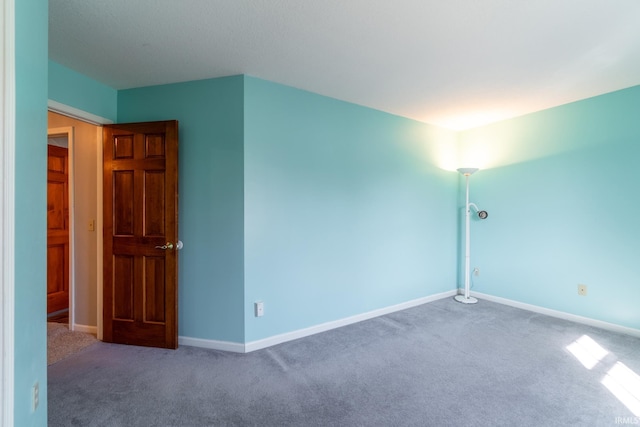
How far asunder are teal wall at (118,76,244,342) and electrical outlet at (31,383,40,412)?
1229mm

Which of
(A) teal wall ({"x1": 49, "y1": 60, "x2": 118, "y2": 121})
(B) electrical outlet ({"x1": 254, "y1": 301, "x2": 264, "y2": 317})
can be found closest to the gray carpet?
(B) electrical outlet ({"x1": 254, "y1": 301, "x2": 264, "y2": 317})

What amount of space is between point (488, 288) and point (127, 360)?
14.1 feet

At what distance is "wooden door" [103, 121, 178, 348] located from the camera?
2.50 meters

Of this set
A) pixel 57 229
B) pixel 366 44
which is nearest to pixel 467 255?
pixel 366 44

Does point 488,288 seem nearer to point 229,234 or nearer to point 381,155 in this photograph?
point 381,155

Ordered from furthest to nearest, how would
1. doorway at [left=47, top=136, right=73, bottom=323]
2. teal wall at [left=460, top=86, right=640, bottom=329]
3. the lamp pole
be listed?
the lamp pole < doorway at [left=47, top=136, right=73, bottom=323] < teal wall at [left=460, top=86, right=640, bottom=329]

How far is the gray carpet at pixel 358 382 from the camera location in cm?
171

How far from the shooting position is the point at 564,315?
323 centimetres

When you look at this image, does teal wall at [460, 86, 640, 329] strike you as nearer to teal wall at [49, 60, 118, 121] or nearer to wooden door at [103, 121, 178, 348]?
wooden door at [103, 121, 178, 348]

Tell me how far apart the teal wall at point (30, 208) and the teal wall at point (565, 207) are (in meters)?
4.52
